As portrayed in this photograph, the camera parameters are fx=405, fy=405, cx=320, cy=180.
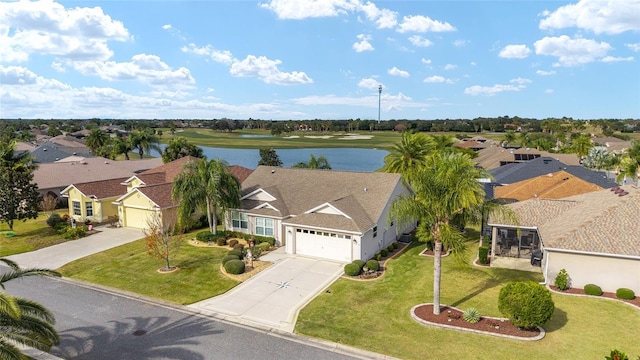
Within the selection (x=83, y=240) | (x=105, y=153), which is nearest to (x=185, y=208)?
(x=83, y=240)

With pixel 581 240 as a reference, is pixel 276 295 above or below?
below

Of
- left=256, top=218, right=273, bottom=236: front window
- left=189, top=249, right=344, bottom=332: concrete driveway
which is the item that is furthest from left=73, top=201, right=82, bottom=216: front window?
left=189, top=249, right=344, bottom=332: concrete driveway

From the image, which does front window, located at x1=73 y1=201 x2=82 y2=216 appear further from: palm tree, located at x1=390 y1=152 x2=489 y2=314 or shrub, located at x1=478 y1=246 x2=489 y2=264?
shrub, located at x1=478 y1=246 x2=489 y2=264

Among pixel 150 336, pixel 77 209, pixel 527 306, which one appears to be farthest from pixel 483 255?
pixel 77 209

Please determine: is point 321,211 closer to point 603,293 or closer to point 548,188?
point 603,293

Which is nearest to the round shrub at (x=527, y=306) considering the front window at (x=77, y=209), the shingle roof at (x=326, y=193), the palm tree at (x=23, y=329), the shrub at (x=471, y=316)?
the shrub at (x=471, y=316)
